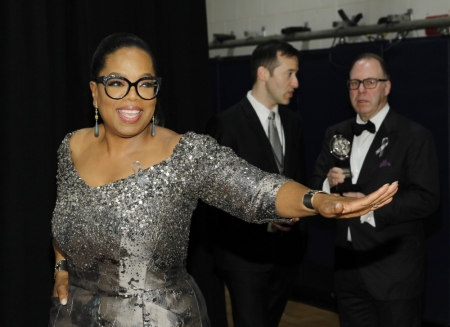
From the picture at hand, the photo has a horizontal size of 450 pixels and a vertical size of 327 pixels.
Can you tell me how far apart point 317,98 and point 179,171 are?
137 inches

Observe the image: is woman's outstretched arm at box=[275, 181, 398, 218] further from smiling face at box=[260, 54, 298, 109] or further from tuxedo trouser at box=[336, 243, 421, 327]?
smiling face at box=[260, 54, 298, 109]

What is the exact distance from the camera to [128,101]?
2.24 metres

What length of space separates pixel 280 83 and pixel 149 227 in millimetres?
2084

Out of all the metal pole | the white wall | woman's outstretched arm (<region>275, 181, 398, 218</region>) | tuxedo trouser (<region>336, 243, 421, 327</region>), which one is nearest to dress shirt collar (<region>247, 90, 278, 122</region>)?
tuxedo trouser (<region>336, 243, 421, 327</region>)

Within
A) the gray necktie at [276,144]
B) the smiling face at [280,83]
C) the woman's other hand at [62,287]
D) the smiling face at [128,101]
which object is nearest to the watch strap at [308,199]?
the smiling face at [128,101]

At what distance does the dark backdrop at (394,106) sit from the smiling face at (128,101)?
9.23ft

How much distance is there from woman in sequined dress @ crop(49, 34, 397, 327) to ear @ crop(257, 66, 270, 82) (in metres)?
1.82

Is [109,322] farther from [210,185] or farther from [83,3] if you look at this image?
[83,3]

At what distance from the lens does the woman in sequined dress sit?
2160 millimetres

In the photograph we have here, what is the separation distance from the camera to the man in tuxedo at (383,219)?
3.54 metres

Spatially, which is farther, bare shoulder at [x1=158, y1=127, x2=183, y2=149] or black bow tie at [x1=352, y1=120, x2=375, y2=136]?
black bow tie at [x1=352, y1=120, x2=375, y2=136]

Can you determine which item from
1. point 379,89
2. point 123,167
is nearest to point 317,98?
point 379,89

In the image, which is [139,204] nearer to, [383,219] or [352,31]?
[383,219]

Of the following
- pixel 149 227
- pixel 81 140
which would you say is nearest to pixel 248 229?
pixel 81 140
